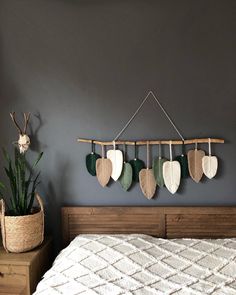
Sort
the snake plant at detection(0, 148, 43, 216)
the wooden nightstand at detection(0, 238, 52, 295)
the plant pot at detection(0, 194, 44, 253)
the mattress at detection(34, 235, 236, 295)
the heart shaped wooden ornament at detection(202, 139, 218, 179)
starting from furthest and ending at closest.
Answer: the heart shaped wooden ornament at detection(202, 139, 218, 179)
the snake plant at detection(0, 148, 43, 216)
the plant pot at detection(0, 194, 44, 253)
the wooden nightstand at detection(0, 238, 52, 295)
the mattress at detection(34, 235, 236, 295)

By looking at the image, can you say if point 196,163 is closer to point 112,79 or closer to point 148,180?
point 148,180

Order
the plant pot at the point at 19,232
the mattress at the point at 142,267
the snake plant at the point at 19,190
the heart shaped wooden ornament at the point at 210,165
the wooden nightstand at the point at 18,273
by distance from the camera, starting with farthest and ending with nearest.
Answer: the heart shaped wooden ornament at the point at 210,165
the snake plant at the point at 19,190
the plant pot at the point at 19,232
the wooden nightstand at the point at 18,273
the mattress at the point at 142,267

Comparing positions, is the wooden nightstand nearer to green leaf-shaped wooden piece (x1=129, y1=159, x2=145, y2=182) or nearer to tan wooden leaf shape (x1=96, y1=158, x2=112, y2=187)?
tan wooden leaf shape (x1=96, y1=158, x2=112, y2=187)

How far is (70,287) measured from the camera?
175 cm

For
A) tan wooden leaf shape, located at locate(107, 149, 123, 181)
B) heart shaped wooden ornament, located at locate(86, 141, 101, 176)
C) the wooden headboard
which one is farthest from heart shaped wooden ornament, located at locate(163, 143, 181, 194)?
heart shaped wooden ornament, located at locate(86, 141, 101, 176)

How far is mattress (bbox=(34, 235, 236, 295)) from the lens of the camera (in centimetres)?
174

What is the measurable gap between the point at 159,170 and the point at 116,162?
31 centimetres

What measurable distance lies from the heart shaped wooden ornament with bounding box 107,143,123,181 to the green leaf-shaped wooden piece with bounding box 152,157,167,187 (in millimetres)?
241

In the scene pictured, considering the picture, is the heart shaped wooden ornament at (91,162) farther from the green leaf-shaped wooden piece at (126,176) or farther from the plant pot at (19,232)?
the plant pot at (19,232)

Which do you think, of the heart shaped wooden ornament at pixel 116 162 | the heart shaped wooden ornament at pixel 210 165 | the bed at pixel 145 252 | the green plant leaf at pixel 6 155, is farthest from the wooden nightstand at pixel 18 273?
the heart shaped wooden ornament at pixel 210 165

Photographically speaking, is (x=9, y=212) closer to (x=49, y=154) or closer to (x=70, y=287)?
(x=49, y=154)

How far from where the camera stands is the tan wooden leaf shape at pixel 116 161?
2475 mm

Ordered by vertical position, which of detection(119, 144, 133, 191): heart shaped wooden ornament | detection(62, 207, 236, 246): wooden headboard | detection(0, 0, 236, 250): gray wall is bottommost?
detection(62, 207, 236, 246): wooden headboard

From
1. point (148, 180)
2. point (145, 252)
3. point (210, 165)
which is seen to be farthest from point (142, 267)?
point (210, 165)
